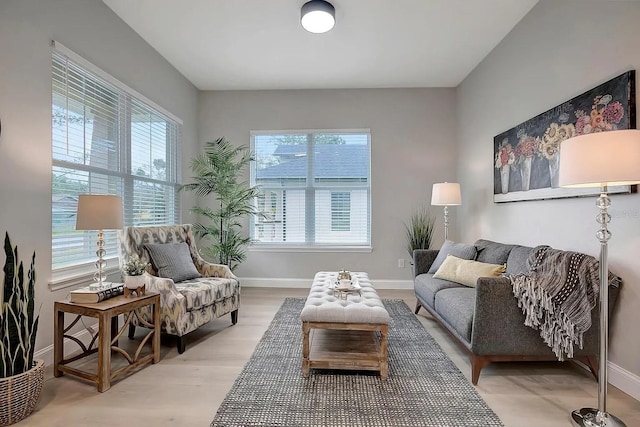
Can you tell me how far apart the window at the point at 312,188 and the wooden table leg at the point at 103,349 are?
9.27ft

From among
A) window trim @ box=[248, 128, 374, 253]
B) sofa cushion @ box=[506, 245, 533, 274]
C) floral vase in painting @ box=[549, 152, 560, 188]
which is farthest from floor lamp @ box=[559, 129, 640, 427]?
window trim @ box=[248, 128, 374, 253]

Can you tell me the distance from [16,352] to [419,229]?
159 inches

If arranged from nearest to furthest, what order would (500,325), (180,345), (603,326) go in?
(603,326) < (500,325) < (180,345)

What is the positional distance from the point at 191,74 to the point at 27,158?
2.56m

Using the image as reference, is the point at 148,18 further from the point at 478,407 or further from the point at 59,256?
the point at 478,407

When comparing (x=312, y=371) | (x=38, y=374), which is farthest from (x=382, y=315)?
(x=38, y=374)

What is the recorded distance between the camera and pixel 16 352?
1.67 m

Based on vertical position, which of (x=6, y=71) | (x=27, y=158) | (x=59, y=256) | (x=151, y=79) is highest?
(x=151, y=79)

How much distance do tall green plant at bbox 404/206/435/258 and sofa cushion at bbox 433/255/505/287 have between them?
1117 mm

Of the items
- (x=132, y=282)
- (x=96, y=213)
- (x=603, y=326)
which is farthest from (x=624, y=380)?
(x=96, y=213)

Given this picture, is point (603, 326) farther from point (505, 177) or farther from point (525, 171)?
point (505, 177)

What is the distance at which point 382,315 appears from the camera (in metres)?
2.07

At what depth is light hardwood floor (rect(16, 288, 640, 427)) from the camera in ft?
5.62

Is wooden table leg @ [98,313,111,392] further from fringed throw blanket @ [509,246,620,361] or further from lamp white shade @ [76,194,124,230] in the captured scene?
fringed throw blanket @ [509,246,620,361]
